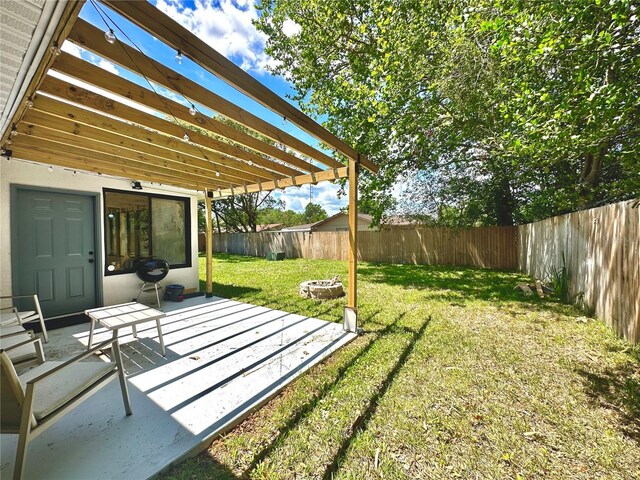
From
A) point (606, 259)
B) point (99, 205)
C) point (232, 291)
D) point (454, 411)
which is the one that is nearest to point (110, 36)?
point (454, 411)

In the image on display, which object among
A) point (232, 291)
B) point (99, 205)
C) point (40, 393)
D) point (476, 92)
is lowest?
point (232, 291)

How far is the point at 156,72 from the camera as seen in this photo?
69.6 inches

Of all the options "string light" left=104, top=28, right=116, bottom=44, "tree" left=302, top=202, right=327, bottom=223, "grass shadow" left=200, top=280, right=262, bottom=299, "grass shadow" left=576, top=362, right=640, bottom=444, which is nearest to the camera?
"string light" left=104, top=28, right=116, bottom=44

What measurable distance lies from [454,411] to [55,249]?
581 centimetres

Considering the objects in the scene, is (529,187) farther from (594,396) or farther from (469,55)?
(594,396)

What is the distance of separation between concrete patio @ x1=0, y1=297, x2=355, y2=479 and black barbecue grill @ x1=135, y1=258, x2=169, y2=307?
1201mm

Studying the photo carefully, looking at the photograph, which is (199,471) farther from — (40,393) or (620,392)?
(620,392)

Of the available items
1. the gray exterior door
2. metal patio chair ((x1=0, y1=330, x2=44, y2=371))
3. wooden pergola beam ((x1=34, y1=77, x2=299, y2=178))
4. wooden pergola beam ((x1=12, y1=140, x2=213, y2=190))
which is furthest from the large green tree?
the gray exterior door

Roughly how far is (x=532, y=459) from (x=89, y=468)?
2706mm

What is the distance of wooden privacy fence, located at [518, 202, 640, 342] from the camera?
2.92 m

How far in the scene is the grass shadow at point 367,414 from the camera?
1561 mm

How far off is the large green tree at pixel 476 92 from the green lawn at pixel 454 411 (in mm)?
2241

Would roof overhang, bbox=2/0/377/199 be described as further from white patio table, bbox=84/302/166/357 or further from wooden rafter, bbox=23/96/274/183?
white patio table, bbox=84/302/166/357

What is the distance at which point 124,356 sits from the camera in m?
2.90
